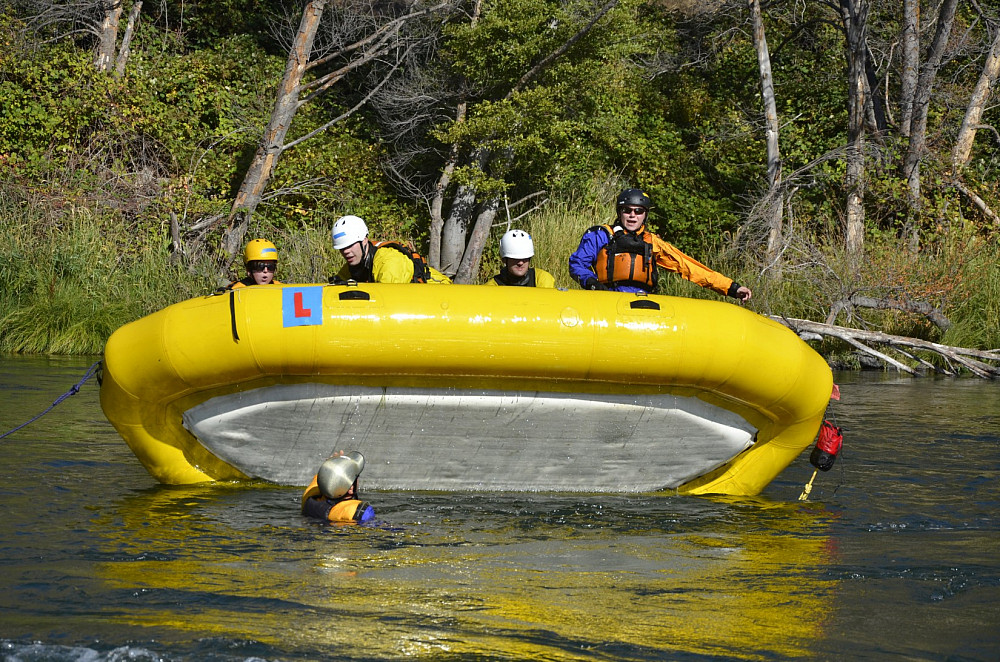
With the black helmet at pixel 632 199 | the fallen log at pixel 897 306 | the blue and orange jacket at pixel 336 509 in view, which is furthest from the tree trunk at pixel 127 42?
the blue and orange jacket at pixel 336 509

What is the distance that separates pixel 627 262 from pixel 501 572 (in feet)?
7.17

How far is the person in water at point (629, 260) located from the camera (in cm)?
571

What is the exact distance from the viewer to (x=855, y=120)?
14.4m

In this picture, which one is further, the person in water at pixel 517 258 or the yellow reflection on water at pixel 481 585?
the person in water at pixel 517 258

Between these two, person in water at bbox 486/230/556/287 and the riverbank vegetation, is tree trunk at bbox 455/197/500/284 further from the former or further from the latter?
person in water at bbox 486/230/556/287

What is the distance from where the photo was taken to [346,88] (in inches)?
679

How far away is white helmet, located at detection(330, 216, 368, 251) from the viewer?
5449mm

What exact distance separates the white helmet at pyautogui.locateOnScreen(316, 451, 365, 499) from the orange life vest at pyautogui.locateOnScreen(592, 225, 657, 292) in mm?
1773

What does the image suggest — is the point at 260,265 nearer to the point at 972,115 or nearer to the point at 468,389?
the point at 468,389

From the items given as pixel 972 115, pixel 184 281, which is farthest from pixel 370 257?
pixel 972 115

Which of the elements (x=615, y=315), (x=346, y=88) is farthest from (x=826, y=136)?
(x=615, y=315)

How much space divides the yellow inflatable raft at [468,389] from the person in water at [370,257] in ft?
1.62

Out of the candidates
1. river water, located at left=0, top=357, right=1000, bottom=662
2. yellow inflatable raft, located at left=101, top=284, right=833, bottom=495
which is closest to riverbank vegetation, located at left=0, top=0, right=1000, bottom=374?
river water, located at left=0, top=357, right=1000, bottom=662

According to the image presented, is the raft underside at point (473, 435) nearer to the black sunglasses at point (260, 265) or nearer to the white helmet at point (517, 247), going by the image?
the white helmet at point (517, 247)
